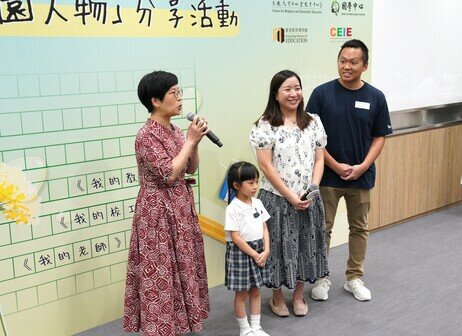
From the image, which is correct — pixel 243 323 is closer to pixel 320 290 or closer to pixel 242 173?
pixel 320 290

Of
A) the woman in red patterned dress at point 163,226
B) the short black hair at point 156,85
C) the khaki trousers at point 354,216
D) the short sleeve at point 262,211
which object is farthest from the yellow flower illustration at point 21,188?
the khaki trousers at point 354,216

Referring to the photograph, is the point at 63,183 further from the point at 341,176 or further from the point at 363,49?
the point at 363,49

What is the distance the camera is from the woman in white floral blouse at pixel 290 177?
2817 millimetres

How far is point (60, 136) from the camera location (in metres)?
2.68

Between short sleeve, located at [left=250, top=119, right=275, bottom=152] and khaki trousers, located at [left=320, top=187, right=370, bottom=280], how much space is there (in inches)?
24.4

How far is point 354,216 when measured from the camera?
3277 mm

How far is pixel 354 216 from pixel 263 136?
0.89m

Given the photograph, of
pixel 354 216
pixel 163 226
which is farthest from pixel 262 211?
pixel 354 216

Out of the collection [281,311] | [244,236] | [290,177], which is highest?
[290,177]

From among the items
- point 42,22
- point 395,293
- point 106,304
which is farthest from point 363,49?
point 106,304

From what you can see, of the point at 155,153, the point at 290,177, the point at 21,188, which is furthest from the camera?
the point at 290,177

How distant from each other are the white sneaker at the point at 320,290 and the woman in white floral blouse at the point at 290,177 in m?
0.29

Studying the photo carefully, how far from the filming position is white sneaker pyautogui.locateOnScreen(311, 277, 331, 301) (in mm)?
3234

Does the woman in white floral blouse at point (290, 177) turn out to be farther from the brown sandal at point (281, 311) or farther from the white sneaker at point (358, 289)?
the white sneaker at point (358, 289)
